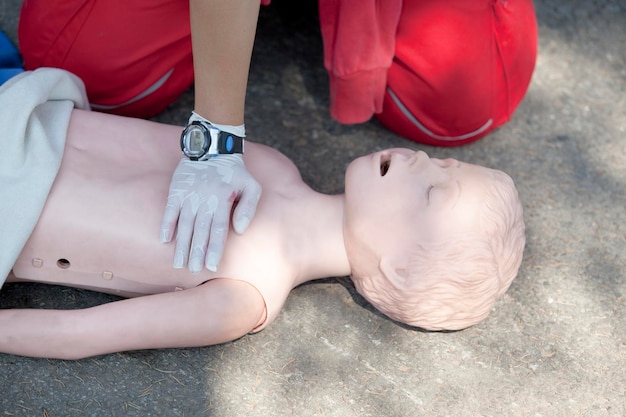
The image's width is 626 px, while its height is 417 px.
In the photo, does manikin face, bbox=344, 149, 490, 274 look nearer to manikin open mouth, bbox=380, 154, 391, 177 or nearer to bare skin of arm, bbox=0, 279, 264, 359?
manikin open mouth, bbox=380, 154, 391, 177

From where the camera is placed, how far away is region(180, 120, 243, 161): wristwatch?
5.98ft

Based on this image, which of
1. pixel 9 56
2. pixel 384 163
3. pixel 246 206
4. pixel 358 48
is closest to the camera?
pixel 246 206

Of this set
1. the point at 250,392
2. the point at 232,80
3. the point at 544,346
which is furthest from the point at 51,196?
the point at 544,346

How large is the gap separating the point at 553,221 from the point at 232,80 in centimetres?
103

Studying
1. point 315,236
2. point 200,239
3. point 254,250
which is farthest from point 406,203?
point 200,239

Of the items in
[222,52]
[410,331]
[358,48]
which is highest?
[222,52]

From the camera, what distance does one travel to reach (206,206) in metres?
1.75

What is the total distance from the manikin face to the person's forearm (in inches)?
13.3

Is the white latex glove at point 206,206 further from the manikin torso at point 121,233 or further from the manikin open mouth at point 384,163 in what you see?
the manikin open mouth at point 384,163

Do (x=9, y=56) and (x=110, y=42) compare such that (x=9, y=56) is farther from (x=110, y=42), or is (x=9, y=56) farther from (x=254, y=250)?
(x=254, y=250)

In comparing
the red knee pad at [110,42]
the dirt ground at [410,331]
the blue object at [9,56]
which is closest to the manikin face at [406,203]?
the dirt ground at [410,331]

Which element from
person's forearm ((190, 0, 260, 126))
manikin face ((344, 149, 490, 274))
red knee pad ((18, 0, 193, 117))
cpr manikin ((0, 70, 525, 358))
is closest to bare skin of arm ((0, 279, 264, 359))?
cpr manikin ((0, 70, 525, 358))

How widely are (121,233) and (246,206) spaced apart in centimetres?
29

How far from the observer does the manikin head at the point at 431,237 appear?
1715mm
